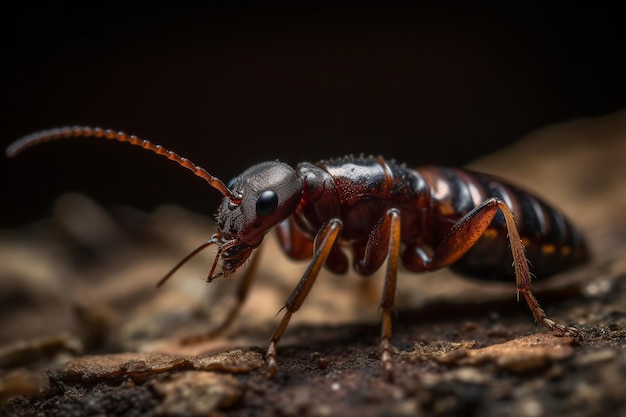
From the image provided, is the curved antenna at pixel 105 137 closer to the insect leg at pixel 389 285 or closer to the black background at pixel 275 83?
the insect leg at pixel 389 285

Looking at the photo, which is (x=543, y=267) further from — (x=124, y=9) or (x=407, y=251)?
(x=124, y=9)

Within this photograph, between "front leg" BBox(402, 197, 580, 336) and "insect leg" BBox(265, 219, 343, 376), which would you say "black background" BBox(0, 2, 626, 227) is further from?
"insect leg" BBox(265, 219, 343, 376)

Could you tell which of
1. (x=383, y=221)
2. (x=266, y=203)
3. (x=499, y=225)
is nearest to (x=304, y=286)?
A: (x=266, y=203)

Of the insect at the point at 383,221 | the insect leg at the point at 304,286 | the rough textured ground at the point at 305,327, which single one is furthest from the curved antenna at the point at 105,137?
the rough textured ground at the point at 305,327

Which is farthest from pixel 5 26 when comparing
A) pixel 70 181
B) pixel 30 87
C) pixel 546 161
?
pixel 546 161

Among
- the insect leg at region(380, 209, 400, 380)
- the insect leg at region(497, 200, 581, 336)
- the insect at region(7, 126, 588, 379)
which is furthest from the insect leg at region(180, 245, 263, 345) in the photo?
the insect leg at region(497, 200, 581, 336)

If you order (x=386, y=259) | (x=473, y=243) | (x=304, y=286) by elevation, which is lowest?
(x=304, y=286)

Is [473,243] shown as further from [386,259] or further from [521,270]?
[386,259]
